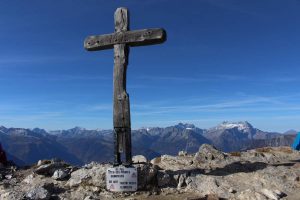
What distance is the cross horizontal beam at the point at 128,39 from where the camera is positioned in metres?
14.1

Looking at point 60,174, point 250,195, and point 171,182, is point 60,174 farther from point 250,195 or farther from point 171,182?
point 250,195

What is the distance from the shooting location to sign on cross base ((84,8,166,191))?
45.4 feet

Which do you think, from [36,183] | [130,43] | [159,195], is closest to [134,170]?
[159,195]

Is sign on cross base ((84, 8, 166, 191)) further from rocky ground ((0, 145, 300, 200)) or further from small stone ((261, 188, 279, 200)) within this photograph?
small stone ((261, 188, 279, 200))

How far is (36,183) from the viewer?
14359 mm

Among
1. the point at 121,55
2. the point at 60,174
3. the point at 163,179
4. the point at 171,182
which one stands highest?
→ the point at 121,55

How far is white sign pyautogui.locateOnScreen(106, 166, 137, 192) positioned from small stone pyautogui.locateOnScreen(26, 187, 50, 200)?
231cm

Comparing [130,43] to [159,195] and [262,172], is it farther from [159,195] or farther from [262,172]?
[262,172]

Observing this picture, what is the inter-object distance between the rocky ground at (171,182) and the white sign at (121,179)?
0.24 metres

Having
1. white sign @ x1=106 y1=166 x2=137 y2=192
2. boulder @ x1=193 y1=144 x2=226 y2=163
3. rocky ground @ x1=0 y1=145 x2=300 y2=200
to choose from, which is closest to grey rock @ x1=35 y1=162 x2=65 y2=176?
rocky ground @ x1=0 y1=145 x2=300 y2=200

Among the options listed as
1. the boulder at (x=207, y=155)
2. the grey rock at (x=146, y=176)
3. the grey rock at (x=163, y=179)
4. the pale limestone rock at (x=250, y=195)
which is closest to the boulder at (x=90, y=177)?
the grey rock at (x=146, y=176)

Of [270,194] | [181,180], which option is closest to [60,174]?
[181,180]

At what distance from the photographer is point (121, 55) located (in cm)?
1452

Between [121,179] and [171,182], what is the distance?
6.63 ft
